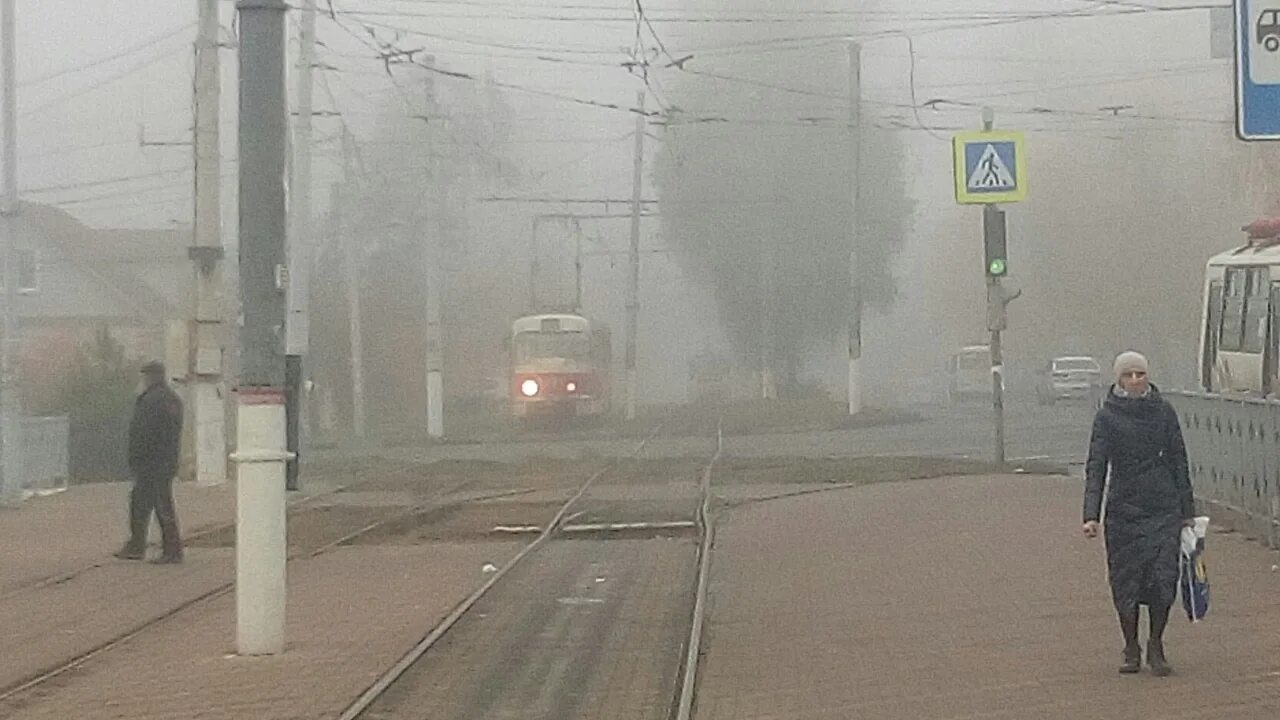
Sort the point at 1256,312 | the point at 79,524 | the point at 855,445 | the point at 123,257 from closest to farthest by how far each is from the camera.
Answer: the point at 79,524 → the point at 1256,312 → the point at 855,445 → the point at 123,257

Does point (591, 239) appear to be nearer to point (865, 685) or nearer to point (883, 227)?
point (883, 227)

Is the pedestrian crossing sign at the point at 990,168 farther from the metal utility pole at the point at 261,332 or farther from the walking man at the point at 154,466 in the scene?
the metal utility pole at the point at 261,332

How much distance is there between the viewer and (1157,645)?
10852 millimetres

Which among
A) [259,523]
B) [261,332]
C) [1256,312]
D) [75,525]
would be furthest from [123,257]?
[259,523]

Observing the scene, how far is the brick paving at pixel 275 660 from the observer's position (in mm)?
10555

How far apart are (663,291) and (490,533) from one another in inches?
2394

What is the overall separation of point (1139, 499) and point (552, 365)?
127 ft

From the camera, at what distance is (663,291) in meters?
82.0

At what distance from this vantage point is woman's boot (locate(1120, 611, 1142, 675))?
426 inches

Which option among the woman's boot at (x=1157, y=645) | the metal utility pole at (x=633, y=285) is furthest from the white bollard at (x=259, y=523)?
the metal utility pole at (x=633, y=285)

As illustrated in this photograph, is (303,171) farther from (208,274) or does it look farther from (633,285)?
(633,285)

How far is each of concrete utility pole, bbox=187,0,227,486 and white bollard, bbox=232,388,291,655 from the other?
1680cm

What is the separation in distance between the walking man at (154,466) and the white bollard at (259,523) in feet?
21.0

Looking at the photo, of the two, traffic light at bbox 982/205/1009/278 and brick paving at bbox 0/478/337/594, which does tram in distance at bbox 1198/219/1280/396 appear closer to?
traffic light at bbox 982/205/1009/278
